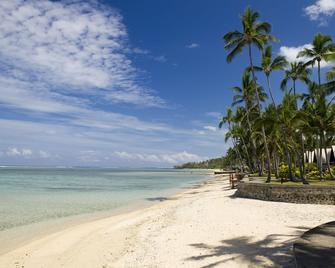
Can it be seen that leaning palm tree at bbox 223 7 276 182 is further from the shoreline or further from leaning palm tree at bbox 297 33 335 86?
the shoreline

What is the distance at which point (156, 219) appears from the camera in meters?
15.2

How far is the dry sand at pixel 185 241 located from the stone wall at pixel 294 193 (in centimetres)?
74

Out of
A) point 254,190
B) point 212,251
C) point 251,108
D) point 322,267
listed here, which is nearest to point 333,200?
point 254,190

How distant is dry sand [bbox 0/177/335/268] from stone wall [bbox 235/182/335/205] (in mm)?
737

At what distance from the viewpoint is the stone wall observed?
15.5 metres

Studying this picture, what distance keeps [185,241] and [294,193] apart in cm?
869

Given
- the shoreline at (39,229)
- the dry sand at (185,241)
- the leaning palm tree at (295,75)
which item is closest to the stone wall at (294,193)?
the dry sand at (185,241)

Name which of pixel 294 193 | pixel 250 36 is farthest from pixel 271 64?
pixel 294 193

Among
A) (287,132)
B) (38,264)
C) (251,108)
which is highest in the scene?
(251,108)

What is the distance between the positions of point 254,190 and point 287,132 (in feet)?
22.7

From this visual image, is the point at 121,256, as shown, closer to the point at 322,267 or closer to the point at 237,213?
the point at 322,267

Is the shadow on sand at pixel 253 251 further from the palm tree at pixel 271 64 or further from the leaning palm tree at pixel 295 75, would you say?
the leaning palm tree at pixel 295 75

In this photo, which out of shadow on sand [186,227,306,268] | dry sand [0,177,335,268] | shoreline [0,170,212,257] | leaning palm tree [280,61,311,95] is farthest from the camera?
leaning palm tree [280,61,311,95]

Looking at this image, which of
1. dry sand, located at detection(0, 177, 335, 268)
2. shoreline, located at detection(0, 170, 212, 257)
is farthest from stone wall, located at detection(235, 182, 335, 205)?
shoreline, located at detection(0, 170, 212, 257)
